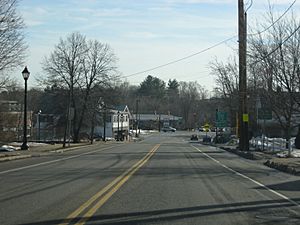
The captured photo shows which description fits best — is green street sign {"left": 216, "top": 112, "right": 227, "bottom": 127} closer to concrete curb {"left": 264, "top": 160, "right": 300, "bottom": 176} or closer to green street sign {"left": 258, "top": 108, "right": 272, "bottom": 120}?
green street sign {"left": 258, "top": 108, "right": 272, "bottom": 120}

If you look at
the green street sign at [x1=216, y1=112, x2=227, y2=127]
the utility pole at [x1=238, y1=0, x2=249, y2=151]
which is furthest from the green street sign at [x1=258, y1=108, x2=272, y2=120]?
the green street sign at [x1=216, y1=112, x2=227, y2=127]

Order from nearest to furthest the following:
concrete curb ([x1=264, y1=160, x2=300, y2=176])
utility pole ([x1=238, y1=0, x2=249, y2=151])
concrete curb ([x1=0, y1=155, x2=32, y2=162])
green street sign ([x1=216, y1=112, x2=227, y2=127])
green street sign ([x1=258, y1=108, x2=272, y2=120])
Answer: concrete curb ([x1=264, y1=160, x2=300, y2=176]), concrete curb ([x1=0, y1=155, x2=32, y2=162]), green street sign ([x1=258, y1=108, x2=272, y2=120]), utility pole ([x1=238, y1=0, x2=249, y2=151]), green street sign ([x1=216, y1=112, x2=227, y2=127])

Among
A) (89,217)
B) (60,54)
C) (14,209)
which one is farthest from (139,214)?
(60,54)

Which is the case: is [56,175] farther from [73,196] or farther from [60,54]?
[60,54]

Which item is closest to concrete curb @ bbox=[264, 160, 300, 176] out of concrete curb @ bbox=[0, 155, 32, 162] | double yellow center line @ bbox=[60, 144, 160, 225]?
double yellow center line @ bbox=[60, 144, 160, 225]

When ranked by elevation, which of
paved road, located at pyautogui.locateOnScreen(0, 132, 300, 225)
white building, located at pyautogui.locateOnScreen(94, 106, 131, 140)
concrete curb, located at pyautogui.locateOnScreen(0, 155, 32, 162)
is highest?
white building, located at pyautogui.locateOnScreen(94, 106, 131, 140)

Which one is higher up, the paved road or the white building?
the white building

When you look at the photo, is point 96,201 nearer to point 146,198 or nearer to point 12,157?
point 146,198

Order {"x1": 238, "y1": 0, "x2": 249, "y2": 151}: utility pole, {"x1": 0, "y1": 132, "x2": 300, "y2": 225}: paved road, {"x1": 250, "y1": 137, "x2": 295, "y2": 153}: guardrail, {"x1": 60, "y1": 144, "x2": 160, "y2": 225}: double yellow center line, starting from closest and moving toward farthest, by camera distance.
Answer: {"x1": 60, "y1": 144, "x2": 160, "y2": 225}: double yellow center line → {"x1": 0, "y1": 132, "x2": 300, "y2": 225}: paved road → {"x1": 238, "y1": 0, "x2": 249, "y2": 151}: utility pole → {"x1": 250, "y1": 137, "x2": 295, "y2": 153}: guardrail

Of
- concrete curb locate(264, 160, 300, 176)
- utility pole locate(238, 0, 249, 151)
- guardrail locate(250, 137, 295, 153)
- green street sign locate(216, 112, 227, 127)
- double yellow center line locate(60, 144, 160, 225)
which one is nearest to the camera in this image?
double yellow center line locate(60, 144, 160, 225)

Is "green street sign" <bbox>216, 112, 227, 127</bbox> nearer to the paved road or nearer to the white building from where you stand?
the paved road

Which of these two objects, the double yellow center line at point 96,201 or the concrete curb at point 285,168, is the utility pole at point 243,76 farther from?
the double yellow center line at point 96,201

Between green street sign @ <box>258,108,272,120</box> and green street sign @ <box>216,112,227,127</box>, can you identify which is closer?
green street sign @ <box>258,108,272,120</box>

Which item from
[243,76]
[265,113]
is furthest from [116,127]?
[265,113]
